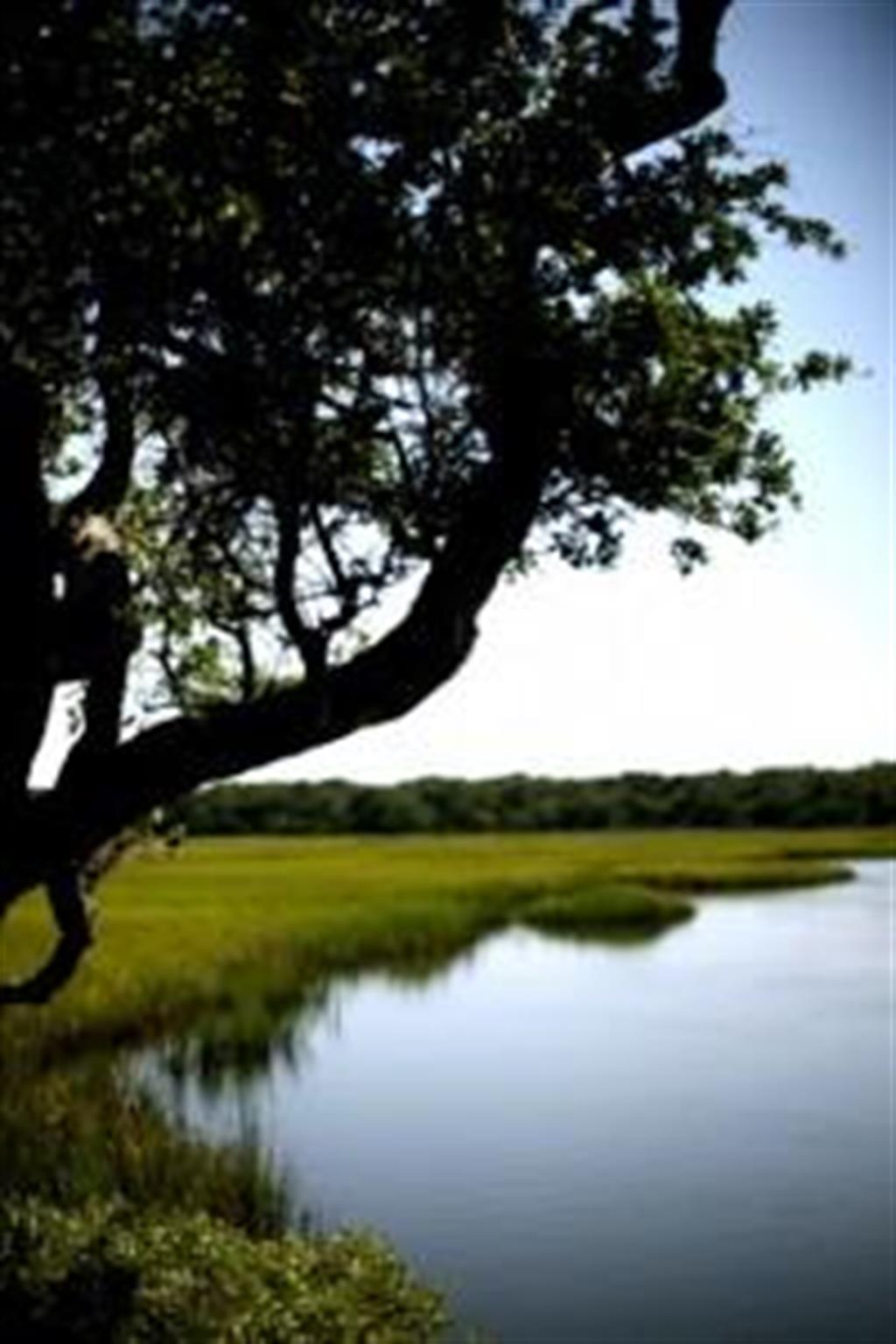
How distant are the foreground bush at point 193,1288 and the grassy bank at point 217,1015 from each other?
21 millimetres

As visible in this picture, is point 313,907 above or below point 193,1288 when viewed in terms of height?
above

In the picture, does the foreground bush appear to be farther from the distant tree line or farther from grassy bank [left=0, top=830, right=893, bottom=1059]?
the distant tree line

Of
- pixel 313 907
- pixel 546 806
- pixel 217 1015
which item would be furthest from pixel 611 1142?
pixel 546 806

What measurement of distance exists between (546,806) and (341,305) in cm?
16092

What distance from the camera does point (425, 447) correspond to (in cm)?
1462

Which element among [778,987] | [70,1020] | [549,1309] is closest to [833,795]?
[778,987]

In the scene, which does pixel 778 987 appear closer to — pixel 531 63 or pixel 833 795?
pixel 531 63

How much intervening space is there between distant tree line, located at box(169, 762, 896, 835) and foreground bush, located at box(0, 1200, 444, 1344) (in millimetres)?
140089

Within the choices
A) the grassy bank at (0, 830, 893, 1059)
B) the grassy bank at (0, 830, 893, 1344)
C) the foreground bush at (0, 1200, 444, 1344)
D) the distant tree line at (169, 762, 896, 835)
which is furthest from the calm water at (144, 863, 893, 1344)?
the distant tree line at (169, 762, 896, 835)

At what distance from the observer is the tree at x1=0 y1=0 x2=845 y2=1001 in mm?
12758

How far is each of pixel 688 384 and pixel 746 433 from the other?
92 cm

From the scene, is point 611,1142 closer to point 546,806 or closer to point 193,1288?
point 193,1288

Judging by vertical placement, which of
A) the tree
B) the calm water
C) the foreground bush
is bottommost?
the calm water

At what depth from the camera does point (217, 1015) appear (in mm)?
38938
